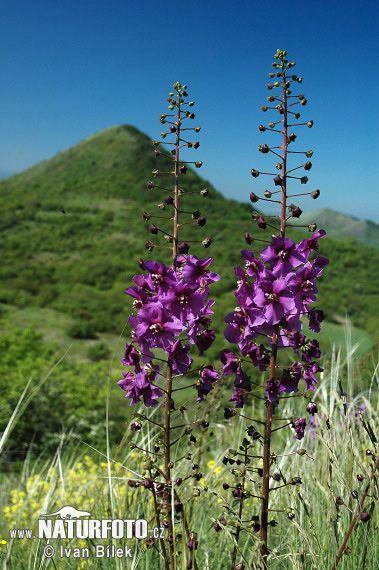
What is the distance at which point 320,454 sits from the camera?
3.99m

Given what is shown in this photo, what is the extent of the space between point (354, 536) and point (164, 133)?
223cm

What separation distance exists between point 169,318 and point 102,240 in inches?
1644

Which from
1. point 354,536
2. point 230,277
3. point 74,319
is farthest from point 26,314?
point 354,536

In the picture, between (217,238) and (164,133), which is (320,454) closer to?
(164,133)

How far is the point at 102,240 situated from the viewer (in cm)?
4294

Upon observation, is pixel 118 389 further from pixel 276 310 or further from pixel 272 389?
pixel 276 310

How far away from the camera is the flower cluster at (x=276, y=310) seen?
1979 millimetres

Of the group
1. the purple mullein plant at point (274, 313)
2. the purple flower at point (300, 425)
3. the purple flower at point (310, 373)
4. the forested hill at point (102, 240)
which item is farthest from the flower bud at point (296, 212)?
the forested hill at point (102, 240)

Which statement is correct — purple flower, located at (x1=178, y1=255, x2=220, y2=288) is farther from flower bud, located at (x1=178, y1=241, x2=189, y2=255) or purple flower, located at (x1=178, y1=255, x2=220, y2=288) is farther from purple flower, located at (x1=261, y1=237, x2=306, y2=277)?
purple flower, located at (x1=261, y1=237, x2=306, y2=277)

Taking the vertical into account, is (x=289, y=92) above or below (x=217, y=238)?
below

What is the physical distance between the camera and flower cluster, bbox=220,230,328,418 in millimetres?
1979

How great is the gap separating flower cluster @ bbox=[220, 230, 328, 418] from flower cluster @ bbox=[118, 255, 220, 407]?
13 centimetres

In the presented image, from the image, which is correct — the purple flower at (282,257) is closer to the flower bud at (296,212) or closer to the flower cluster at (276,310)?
the flower cluster at (276,310)

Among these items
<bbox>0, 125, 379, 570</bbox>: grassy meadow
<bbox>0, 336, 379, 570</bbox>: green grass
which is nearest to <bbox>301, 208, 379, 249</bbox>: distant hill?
<bbox>0, 125, 379, 570</bbox>: grassy meadow
